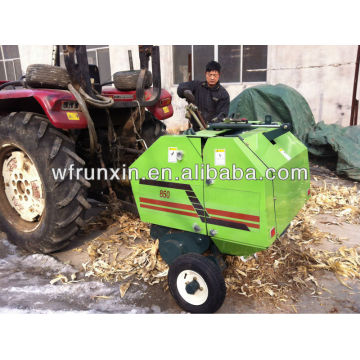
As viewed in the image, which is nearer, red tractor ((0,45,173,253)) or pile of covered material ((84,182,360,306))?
pile of covered material ((84,182,360,306))

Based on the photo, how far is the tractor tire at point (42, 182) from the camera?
9.46 ft

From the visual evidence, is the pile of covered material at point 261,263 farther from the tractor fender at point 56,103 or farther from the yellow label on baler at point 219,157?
the tractor fender at point 56,103

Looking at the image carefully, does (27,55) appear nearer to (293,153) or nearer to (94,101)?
(94,101)

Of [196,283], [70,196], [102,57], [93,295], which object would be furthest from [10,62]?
[196,283]

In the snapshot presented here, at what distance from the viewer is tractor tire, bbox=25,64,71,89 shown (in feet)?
9.52

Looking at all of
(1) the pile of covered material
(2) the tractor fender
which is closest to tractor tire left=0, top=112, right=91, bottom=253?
(2) the tractor fender

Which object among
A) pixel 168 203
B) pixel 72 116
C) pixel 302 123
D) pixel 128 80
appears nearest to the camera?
pixel 168 203

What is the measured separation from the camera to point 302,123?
20.0 feet

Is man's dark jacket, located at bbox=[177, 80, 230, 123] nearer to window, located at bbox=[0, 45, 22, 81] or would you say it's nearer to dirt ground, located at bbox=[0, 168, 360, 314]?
dirt ground, located at bbox=[0, 168, 360, 314]

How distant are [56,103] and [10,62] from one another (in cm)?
1187

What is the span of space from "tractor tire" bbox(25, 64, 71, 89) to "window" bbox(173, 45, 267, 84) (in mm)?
6119

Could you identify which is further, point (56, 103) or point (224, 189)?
point (56, 103)

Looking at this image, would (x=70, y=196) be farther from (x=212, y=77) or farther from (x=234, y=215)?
(x=212, y=77)

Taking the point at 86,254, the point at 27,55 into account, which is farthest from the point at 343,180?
the point at 27,55
